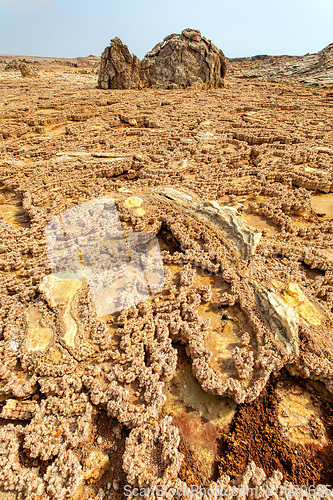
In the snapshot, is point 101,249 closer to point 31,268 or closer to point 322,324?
point 31,268

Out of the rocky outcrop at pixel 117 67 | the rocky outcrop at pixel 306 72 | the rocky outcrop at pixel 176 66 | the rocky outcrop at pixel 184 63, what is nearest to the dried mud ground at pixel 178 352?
the rocky outcrop at pixel 117 67

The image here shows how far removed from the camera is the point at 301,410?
2.74m

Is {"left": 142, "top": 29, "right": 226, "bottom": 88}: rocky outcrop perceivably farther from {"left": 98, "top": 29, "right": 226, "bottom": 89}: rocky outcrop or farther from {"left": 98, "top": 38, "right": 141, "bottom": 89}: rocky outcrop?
{"left": 98, "top": 38, "right": 141, "bottom": 89}: rocky outcrop

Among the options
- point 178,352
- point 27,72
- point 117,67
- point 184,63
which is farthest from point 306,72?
point 178,352

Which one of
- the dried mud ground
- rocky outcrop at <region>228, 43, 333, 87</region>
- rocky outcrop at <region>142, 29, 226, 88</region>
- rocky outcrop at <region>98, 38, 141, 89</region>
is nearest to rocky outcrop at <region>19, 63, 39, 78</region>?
rocky outcrop at <region>98, 38, 141, 89</region>

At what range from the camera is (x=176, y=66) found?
21.4 m

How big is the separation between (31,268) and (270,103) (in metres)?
16.2

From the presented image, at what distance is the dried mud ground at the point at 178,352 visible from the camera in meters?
2.32

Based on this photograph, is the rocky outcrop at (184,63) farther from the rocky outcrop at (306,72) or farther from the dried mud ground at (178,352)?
the dried mud ground at (178,352)

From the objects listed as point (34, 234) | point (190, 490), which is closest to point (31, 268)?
point (34, 234)

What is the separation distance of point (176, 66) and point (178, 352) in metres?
24.3

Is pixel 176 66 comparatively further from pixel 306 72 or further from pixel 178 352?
pixel 178 352

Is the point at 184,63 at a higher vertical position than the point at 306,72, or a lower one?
lower

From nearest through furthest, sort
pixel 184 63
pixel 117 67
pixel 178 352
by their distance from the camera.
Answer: pixel 178 352 < pixel 117 67 < pixel 184 63
